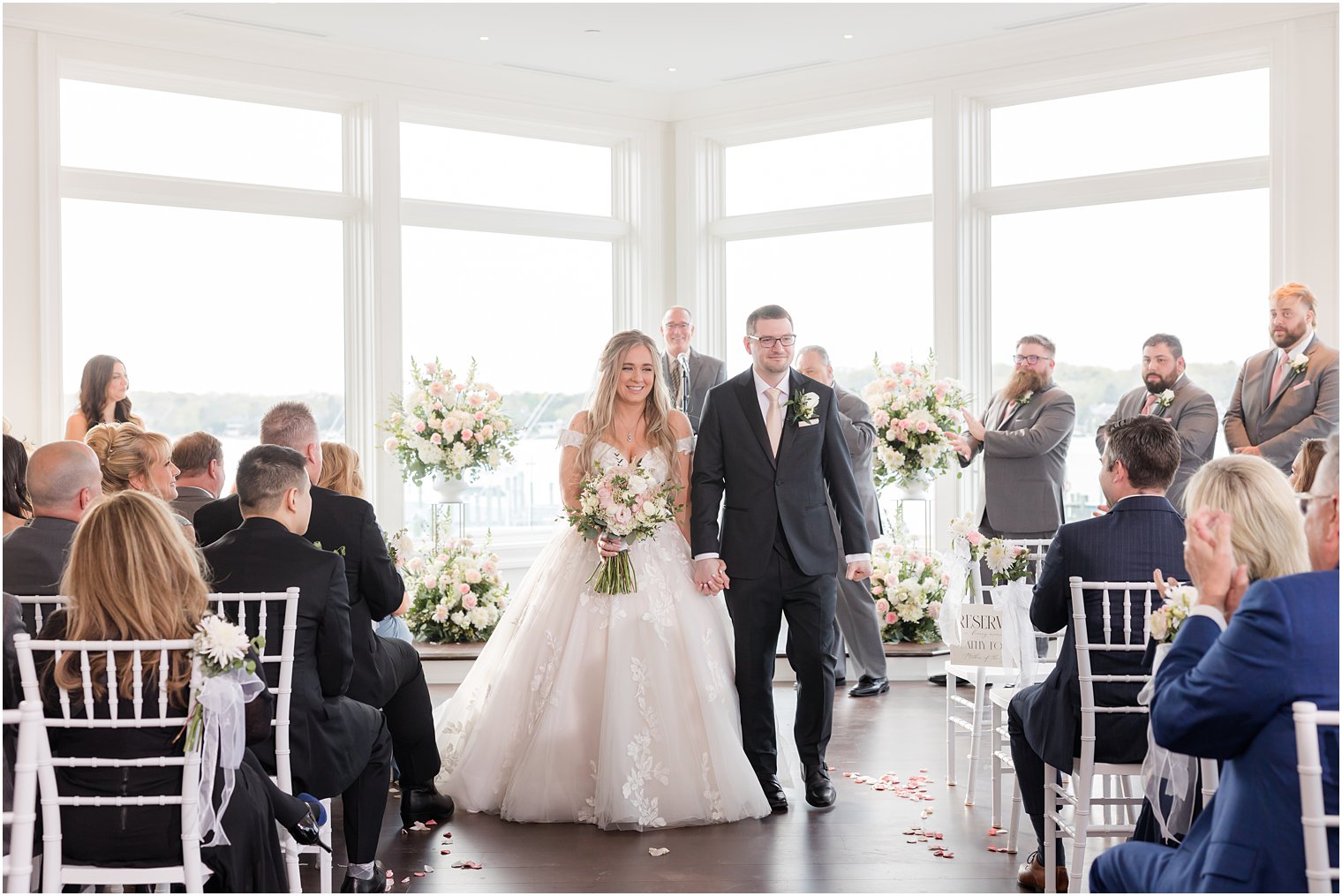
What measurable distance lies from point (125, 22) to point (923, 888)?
6.58m

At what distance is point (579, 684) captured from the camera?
4.62m

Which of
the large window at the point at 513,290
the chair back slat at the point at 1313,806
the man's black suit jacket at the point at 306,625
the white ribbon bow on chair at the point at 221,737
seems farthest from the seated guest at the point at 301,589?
the large window at the point at 513,290

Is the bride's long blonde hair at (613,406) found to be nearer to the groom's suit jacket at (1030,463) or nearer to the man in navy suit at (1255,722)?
the groom's suit jacket at (1030,463)

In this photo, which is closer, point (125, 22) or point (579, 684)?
point (579, 684)

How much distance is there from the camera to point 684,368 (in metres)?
7.29

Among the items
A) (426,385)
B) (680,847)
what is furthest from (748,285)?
(680,847)

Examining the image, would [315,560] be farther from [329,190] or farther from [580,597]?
[329,190]

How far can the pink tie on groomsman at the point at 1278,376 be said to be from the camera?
19.9ft

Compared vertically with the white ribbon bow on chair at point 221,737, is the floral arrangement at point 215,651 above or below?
above

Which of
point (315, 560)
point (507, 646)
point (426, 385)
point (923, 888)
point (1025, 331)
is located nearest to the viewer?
point (315, 560)

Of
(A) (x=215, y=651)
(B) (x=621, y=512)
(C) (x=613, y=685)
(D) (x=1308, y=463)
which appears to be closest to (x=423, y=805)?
(C) (x=613, y=685)

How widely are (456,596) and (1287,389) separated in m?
4.61

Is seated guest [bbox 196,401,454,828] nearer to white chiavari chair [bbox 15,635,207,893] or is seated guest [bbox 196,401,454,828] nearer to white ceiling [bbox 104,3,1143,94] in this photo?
white chiavari chair [bbox 15,635,207,893]

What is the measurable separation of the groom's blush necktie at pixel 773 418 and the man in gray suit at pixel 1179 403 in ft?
6.88
